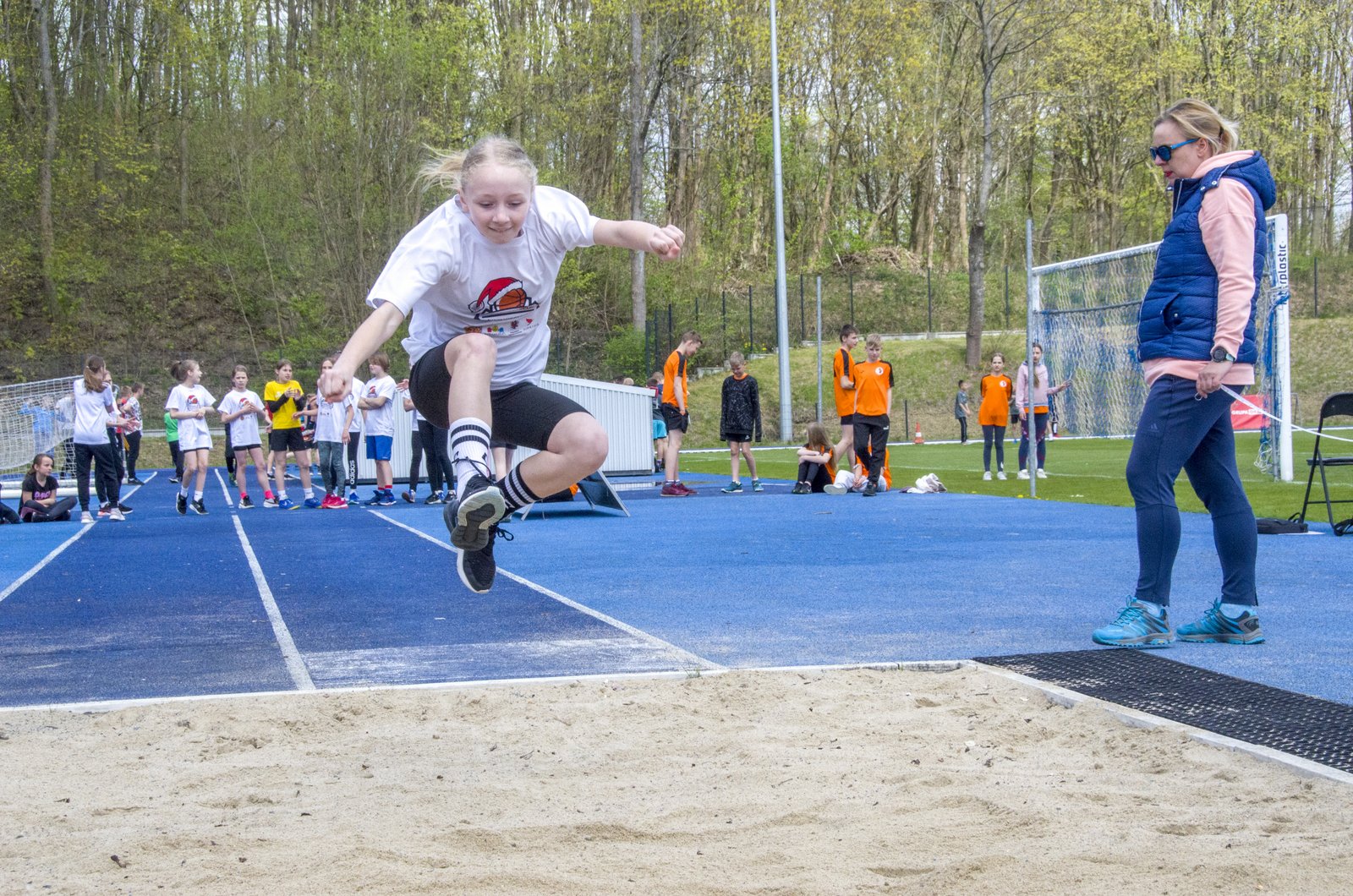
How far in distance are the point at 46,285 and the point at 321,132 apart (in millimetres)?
9985

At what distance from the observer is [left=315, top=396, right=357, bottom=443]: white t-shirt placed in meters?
15.4

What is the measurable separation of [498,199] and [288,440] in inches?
481

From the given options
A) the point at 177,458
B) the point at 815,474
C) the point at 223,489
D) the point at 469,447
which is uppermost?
the point at 469,447

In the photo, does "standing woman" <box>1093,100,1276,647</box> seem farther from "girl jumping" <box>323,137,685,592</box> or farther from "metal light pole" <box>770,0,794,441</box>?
"metal light pole" <box>770,0,794,441</box>

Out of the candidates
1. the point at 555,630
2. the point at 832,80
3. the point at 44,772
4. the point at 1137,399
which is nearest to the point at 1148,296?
the point at 555,630

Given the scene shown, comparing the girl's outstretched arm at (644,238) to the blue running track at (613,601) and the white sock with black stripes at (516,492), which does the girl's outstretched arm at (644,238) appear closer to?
the white sock with black stripes at (516,492)

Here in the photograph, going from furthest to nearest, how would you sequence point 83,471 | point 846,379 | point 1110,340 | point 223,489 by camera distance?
point 223,489 → point 1110,340 → point 846,379 → point 83,471

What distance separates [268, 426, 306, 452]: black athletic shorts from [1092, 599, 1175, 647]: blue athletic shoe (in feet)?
40.0

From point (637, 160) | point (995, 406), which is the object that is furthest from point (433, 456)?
point (637, 160)

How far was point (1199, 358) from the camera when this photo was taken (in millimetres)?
5188

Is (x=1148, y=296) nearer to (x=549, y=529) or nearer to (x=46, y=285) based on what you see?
(x=549, y=529)

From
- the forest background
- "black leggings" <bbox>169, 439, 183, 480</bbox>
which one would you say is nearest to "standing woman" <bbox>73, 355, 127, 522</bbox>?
"black leggings" <bbox>169, 439, 183, 480</bbox>

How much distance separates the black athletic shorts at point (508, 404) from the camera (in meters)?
4.64

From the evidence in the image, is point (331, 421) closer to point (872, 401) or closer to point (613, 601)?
Answer: point (872, 401)
